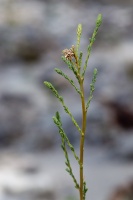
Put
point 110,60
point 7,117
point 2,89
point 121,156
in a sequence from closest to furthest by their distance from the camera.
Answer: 1. point 121,156
2. point 7,117
3. point 2,89
4. point 110,60

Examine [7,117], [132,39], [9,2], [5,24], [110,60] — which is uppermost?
[9,2]

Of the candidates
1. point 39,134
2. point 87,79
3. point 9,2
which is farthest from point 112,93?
point 9,2

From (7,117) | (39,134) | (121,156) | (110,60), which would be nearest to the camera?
(121,156)

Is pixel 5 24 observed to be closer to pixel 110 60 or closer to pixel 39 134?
pixel 110 60

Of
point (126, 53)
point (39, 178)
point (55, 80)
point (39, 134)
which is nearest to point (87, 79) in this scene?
point (55, 80)

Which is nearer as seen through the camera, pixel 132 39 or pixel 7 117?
pixel 7 117

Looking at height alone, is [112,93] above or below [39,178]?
above
